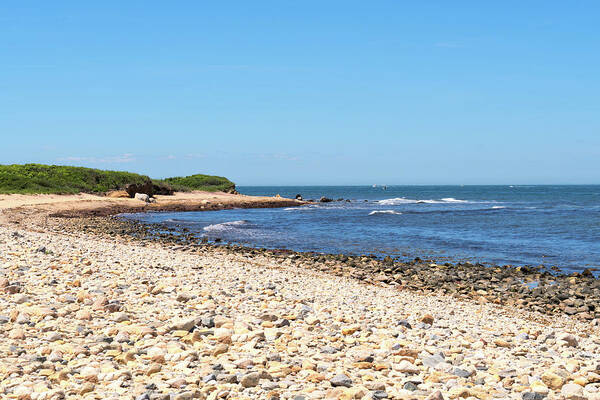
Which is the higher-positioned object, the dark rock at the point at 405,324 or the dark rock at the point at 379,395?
the dark rock at the point at 379,395

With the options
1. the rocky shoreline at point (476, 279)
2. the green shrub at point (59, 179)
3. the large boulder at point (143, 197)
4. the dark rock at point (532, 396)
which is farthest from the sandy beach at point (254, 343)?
the green shrub at point (59, 179)

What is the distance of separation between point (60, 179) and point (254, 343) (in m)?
54.0

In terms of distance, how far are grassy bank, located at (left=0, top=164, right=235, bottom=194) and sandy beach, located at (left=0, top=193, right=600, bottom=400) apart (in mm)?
40502

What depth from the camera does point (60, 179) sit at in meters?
53.0

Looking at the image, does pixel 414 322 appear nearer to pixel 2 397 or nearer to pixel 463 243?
pixel 2 397

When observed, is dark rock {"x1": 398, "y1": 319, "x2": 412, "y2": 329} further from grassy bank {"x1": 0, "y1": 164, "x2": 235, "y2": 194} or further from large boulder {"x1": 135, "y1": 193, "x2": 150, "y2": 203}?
large boulder {"x1": 135, "y1": 193, "x2": 150, "y2": 203}

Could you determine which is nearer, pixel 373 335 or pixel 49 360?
pixel 49 360

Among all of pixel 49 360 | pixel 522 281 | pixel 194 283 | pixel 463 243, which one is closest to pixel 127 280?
pixel 194 283

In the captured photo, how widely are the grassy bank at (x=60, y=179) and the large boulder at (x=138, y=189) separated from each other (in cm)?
124

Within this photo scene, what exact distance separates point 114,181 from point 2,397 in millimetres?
57910

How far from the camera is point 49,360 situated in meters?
5.22

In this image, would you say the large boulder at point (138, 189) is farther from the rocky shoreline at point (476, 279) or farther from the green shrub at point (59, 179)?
the rocky shoreline at point (476, 279)

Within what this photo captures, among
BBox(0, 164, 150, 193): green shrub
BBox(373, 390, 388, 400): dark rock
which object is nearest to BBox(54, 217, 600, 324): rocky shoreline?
BBox(373, 390, 388, 400): dark rock

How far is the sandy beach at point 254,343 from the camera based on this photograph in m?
4.82
